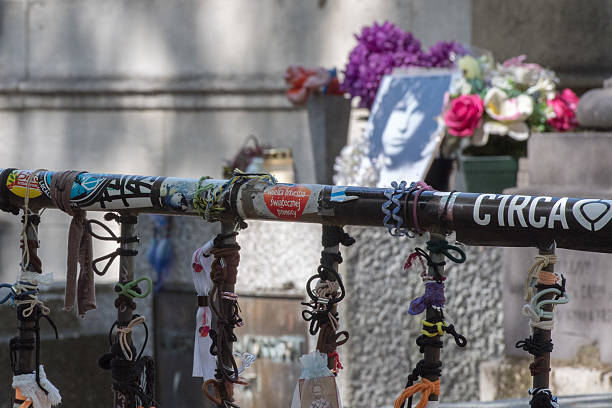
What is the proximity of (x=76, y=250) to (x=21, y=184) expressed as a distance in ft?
0.52

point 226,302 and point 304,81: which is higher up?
point 304,81

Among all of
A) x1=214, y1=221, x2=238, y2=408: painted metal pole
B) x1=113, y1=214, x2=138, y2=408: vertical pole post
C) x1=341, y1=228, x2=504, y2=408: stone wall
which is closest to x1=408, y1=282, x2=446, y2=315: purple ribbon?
x1=214, y1=221, x2=238, y2=408: painted metal pole

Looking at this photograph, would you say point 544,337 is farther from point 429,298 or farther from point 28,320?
point 28,320

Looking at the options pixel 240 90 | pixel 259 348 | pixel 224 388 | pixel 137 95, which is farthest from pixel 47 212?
pixel 224 388

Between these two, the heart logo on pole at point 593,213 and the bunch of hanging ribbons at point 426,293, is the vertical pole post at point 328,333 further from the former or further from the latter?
the heart logo on pole at point 593,213

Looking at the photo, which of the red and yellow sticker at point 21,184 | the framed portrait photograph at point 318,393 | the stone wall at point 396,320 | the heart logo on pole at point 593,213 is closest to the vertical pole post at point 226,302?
the framed portrait photograph at point 318,393

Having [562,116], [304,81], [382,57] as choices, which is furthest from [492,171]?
[304,81]

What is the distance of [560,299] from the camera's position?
1.20m

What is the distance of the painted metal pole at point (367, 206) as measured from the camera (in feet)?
3.78

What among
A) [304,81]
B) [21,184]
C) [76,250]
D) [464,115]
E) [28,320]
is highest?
[304,81]

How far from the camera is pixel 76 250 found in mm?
1467

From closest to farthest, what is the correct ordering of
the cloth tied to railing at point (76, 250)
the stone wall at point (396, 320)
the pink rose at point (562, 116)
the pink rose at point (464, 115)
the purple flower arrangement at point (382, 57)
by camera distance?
the cloth tied to railing at point (76, 250) → the stone wall at point (396, 320) → the pink rose at point (464, 115) → the pink rose at point (562, 116) → the purple flower arrangement at point (382, 57)

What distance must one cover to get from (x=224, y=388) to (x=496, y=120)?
3075 mm

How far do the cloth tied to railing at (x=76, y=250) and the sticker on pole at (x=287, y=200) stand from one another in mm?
325
